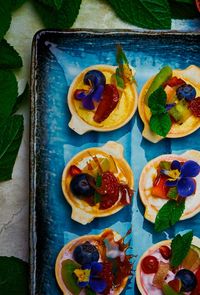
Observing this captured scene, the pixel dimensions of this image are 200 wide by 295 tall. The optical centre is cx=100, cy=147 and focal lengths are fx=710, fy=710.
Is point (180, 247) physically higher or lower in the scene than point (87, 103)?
lower

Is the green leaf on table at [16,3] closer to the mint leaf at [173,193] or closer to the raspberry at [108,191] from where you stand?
the raspberry at [108,191]

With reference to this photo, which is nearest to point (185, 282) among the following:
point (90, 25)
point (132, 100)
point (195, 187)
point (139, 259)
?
point (139, 259)

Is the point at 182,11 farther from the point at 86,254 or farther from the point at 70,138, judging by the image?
the point at 86,254

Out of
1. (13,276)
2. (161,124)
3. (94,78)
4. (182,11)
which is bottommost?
(13,276)

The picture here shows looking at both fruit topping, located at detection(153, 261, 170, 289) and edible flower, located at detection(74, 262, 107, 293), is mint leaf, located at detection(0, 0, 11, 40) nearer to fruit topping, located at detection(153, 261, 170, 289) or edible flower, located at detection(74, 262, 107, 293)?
edible flower, located at detection(74, 262, 107, 293)

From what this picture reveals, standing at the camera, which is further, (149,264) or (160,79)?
(160,79)

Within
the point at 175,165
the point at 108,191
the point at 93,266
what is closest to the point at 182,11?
the point at 175,165

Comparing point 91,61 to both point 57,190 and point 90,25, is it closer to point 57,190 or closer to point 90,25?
point 90,25
